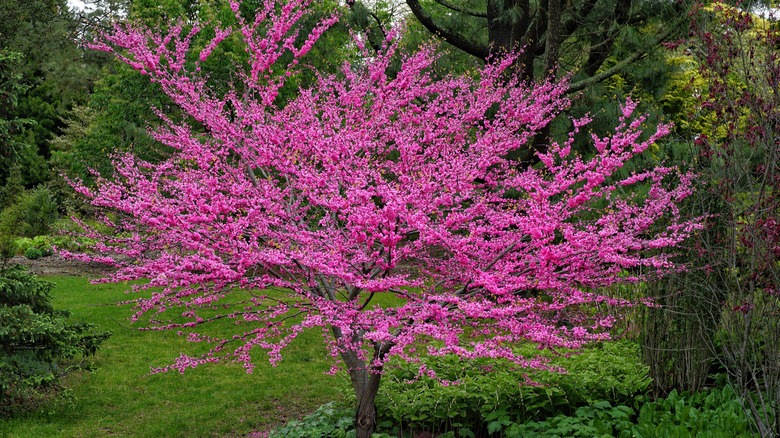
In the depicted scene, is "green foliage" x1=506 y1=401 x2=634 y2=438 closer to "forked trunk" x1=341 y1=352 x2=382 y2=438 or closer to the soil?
"forked trunk" x1=341 y1=352 x2=382 y2=438

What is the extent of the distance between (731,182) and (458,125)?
2.62 meters

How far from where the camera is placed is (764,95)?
463 cm

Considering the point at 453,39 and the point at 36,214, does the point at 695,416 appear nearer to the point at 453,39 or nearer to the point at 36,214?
the point at 453,39

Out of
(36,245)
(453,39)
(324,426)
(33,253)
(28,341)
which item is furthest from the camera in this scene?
(36,245)

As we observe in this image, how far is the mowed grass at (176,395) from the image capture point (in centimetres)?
630

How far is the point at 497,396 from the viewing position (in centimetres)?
546

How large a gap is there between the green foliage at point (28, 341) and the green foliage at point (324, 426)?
2183 mm

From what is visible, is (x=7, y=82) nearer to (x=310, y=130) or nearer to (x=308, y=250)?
(x=310, y=130)

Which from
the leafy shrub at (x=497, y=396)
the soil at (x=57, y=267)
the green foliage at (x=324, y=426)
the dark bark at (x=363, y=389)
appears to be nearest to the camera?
the dark bark at (x=363, y=389)

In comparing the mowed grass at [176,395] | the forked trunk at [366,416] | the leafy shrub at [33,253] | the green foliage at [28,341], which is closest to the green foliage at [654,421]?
the forked trunk at [366,416]

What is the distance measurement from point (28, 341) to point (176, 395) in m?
1.54

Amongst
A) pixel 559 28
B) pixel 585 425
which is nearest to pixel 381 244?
pixel 585 425

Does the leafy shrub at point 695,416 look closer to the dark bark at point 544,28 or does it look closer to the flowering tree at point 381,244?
the flowering tree at point 381,244

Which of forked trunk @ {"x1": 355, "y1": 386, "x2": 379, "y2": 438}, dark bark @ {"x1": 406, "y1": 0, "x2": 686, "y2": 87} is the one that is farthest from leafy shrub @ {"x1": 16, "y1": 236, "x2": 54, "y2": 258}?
forked trunk @ {"x1": 355, "y1": 386, "x2": 379, "y2": 438}
